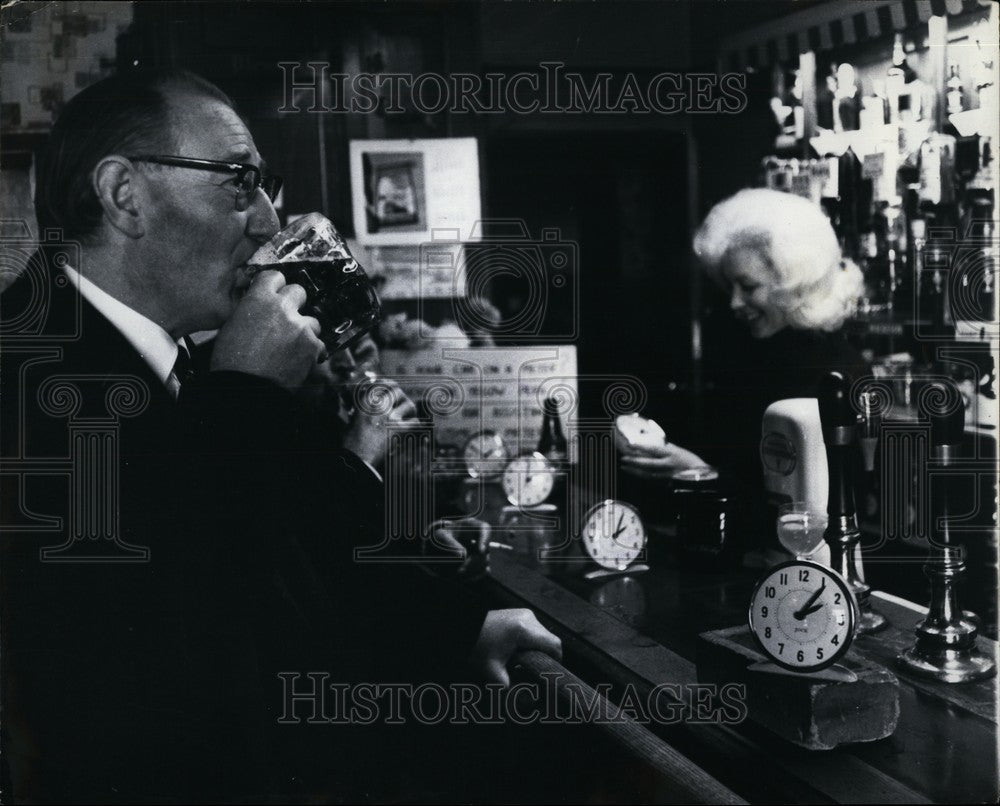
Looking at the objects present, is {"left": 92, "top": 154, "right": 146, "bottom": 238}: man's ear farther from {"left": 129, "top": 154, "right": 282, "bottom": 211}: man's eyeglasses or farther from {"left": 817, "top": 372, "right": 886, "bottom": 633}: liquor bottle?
{"left": 817, "top": 372, "right": 886, "bottom": 633}: liquor bottle

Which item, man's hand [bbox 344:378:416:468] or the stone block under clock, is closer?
the stone block under clock

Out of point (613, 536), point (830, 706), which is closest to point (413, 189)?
point (613, 536)

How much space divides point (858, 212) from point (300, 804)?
91.2 inches

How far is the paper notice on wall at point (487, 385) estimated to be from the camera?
2576mm

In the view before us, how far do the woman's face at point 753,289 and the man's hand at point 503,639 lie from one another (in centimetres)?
141

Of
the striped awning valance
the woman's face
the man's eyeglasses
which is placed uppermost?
the striped awning valance

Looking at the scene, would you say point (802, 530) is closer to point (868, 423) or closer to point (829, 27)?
point (868, 423)

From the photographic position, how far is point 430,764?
1987 millimetres

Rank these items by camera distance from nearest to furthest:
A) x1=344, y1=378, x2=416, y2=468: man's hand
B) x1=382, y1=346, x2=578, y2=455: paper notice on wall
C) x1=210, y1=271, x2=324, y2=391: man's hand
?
1. x1=210, y1=271, x2=324, y2=391: man's hand
2. x1=344, y1=378, x2=416, y2=468: man's hand
3. x1=382, y1=346, x2=578, y2=455: paper notice on wall

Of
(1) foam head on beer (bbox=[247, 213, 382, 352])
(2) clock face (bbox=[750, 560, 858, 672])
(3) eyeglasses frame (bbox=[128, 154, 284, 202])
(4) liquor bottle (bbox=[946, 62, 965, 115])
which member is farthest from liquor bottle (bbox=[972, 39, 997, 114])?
(3) eyeglasses frame (bbox=[128, 154, 284, 202])

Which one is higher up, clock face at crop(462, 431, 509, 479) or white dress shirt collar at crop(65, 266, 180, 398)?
white dress shirt collar at crop(65, 266, 180, 398)

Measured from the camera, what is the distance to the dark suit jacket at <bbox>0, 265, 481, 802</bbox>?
6.54 ft

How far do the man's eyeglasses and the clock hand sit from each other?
4.95ft

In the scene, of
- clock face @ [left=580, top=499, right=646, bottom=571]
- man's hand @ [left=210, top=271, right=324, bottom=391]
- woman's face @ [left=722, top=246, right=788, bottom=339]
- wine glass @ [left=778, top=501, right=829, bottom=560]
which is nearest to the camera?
wine glass @ [left=778, top=501, right=829, bottom=560]
